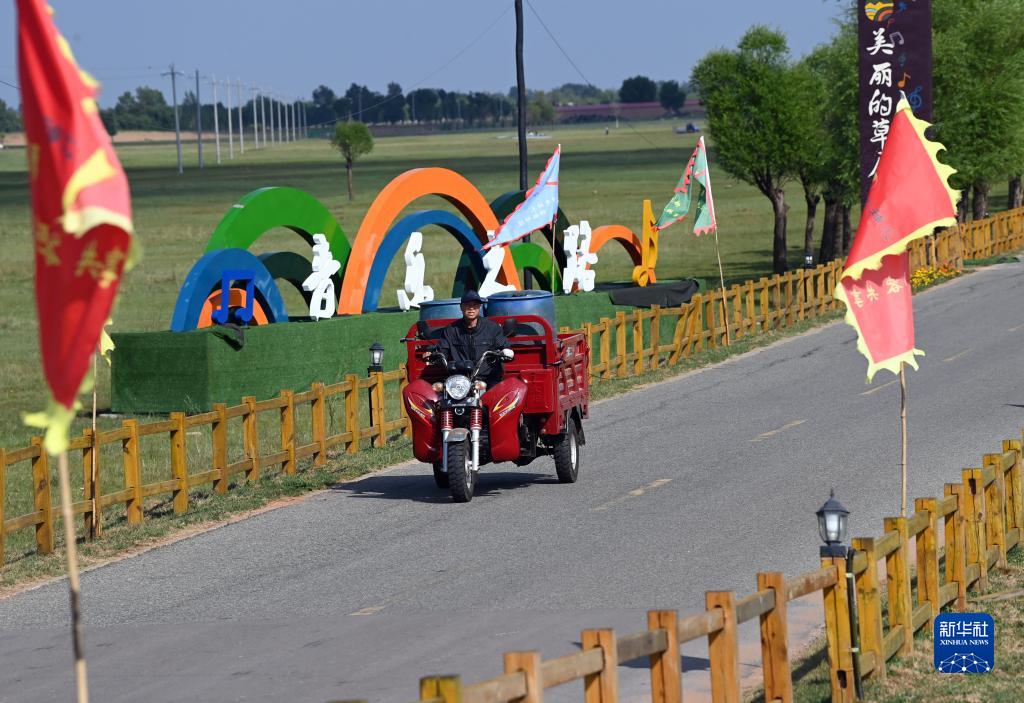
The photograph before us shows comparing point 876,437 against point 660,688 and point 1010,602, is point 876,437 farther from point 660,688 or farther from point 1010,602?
point 660,688

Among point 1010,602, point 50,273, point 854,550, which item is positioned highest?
point 50,273

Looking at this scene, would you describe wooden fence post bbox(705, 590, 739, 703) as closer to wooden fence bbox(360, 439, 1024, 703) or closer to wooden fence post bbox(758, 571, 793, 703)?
wooden fence bbox(360, 439, 1024, 703)

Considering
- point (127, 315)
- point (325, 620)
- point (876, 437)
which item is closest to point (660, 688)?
point (325, 620)

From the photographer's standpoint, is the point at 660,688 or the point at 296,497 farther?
the point at 296,497

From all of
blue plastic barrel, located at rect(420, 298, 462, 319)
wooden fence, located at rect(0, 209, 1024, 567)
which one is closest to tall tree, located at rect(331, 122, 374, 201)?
wooden fence, located at rect(0, 209, 1024, 567)

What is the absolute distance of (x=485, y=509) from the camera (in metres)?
16.1

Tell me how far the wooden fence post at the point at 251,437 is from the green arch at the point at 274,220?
Answer: 22.3ft

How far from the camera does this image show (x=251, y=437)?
703 inches

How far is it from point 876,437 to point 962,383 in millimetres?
5440

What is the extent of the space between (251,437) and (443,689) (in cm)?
1234

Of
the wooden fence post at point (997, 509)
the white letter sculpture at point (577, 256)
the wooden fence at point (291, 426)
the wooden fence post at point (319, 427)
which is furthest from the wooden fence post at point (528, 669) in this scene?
the white letter sculpture at point (577, 256)

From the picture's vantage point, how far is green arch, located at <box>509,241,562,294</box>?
3152 centimetres

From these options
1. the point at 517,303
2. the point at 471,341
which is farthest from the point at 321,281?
the point at 471,341

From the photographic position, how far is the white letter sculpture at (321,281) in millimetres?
26234
